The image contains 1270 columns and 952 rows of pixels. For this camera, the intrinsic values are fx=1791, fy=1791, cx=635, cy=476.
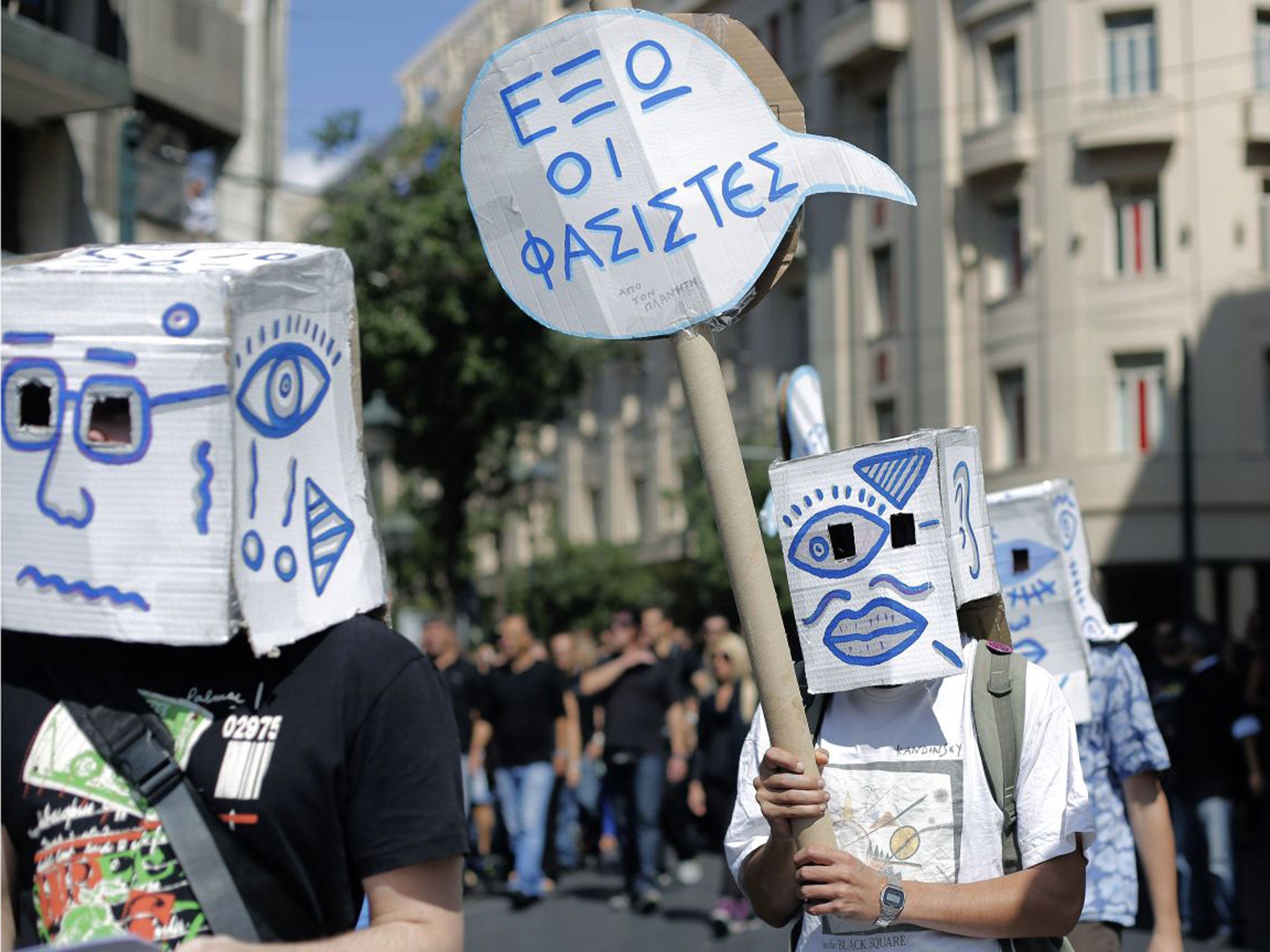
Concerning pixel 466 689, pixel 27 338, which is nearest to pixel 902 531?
pixel 27 338

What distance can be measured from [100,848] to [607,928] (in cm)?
921

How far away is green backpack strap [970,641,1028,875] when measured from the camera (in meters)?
3.13

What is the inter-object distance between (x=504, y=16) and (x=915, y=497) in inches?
2358

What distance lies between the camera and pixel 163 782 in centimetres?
223

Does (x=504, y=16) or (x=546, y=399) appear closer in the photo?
(x=546, y=399)

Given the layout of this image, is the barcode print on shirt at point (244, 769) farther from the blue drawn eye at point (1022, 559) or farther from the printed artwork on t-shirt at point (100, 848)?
the blue drawn eye at point (1022, 559)

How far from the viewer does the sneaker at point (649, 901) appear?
11828 mm

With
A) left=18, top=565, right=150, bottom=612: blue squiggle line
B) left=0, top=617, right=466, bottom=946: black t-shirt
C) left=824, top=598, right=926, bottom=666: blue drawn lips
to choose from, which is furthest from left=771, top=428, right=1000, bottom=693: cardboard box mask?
left=18, top=565, right=150, bottom=612: blue squiggle line

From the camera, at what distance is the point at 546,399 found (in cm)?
2706

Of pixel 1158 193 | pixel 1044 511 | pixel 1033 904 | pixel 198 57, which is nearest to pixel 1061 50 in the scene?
pixel 1158 193

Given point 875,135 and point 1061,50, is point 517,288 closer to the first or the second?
point 1061,50

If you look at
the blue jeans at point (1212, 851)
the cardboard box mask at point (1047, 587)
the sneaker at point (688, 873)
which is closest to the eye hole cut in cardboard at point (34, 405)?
the cardboard box mask at point (1047, 587)

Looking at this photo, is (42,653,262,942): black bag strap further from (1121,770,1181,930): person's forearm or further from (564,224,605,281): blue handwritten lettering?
(1121,770,1181,930): person's forearm

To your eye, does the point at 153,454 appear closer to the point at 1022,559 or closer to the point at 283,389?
the point at 283,389
